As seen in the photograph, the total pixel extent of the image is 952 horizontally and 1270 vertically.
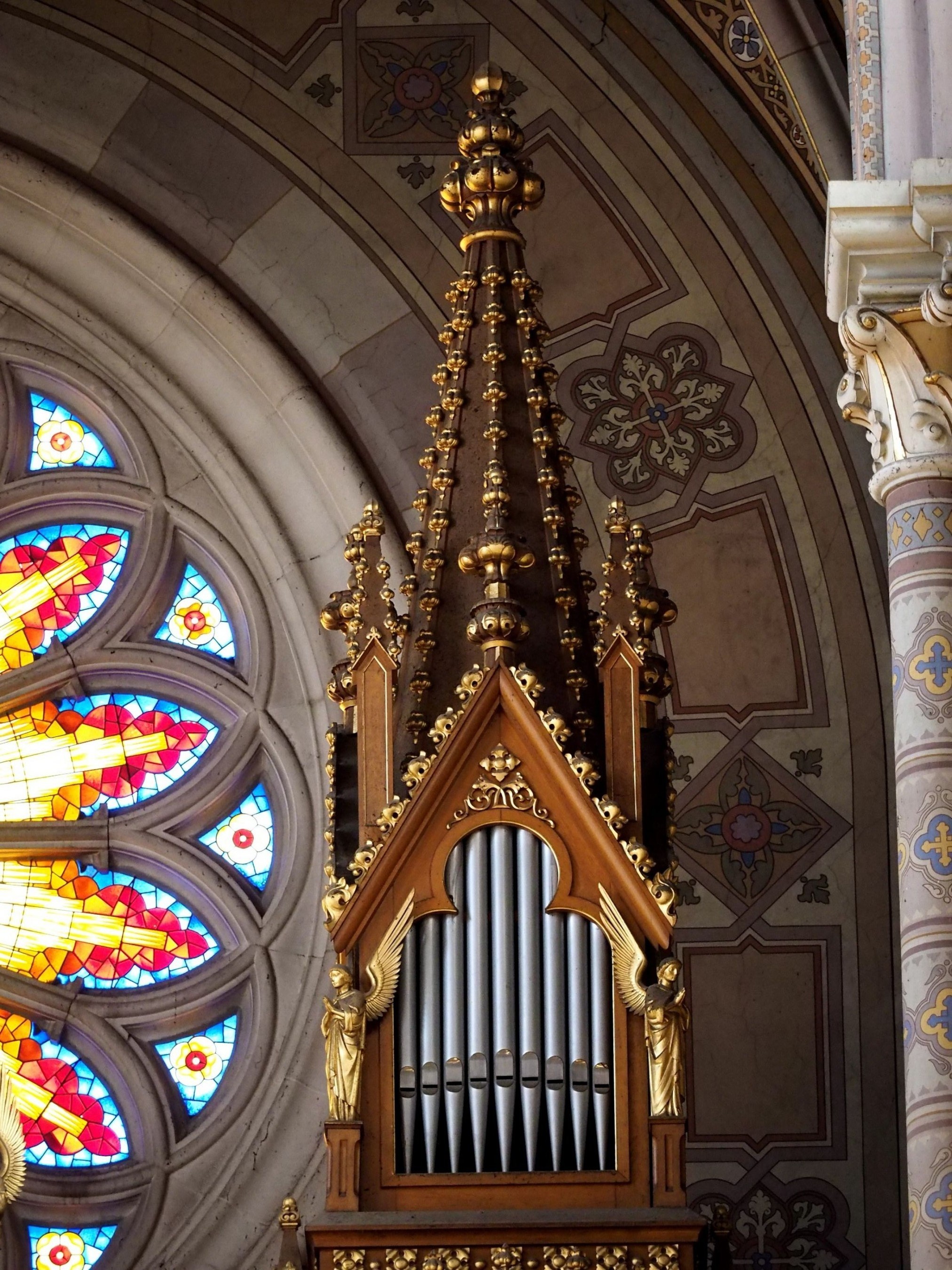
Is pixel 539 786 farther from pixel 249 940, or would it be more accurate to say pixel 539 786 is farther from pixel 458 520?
pixel 249 940

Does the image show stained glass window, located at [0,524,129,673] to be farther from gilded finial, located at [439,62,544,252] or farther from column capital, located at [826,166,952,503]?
column capital, located at [826,166,952,503]

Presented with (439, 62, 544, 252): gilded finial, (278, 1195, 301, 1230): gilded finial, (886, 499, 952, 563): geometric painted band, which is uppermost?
(439, 62, 544, 252): gilded finial

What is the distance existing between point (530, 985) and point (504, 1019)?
0.13 metres

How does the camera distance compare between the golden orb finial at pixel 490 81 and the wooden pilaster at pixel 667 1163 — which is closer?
the wooden pilaster at pixel 667 1163

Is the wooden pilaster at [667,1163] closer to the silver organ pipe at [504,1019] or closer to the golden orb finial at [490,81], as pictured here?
the silver organ pipe at [504,1019]

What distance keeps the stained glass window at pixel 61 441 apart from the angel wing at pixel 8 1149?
11.6 ft

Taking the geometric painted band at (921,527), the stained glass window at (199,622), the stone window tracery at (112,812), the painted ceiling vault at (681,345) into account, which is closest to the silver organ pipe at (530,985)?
the geometric painted band at (921,527)

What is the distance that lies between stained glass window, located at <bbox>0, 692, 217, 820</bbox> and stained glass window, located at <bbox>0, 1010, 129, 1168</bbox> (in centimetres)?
95

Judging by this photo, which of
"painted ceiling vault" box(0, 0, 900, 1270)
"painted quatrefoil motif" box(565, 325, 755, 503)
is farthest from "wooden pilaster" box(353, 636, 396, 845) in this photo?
"painted quatrefoil motif" box(565, 325, 755, 503)

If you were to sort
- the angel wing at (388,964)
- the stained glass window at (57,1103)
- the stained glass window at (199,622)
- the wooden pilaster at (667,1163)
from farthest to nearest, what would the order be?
the stained glass window at (199,622) < the stained glass window at (57,1103) < the angel wing at (388,964) < the wooden pilaster at (667,1163)

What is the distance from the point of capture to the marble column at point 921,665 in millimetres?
7266

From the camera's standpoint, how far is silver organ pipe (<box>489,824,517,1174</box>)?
26.9 ft

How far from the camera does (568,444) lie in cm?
1177

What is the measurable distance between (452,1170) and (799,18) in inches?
193
